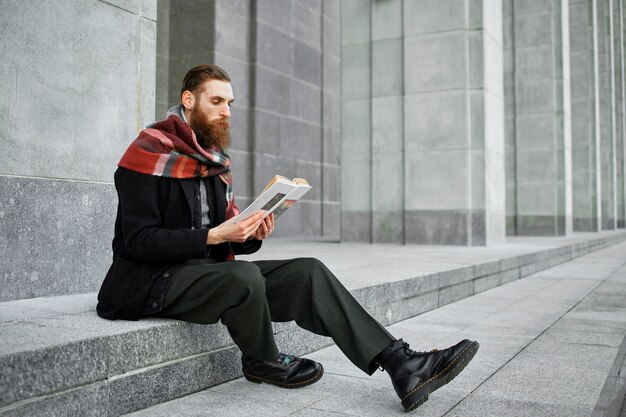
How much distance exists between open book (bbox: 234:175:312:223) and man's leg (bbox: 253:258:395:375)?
40 centimetres

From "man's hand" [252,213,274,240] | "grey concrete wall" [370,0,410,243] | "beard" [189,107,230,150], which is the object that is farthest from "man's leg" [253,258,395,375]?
"grey concrete wall" [370,0,410,243]

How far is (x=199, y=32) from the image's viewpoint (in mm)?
16109

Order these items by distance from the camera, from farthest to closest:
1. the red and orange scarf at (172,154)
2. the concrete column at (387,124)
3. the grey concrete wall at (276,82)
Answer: the grey concrete wall at (276,82), the concrete column at (387,124), the red and orange scarf at (172,154)

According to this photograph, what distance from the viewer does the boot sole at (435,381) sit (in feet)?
10.9

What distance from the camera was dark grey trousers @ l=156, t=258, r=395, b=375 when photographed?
A: 135 inches

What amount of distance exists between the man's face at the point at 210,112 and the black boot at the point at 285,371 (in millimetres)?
1304

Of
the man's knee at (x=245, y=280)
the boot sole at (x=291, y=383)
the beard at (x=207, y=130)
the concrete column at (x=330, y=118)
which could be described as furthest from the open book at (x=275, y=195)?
the concrete column at (x=330, y=118)

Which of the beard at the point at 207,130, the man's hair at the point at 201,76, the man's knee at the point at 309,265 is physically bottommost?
the man's knee at the point at 309,265

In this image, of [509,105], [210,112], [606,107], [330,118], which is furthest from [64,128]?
[606,107]

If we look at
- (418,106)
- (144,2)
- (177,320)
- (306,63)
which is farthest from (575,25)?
(177,320)

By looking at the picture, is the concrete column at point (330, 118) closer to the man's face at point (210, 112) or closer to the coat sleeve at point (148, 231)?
the man's face at point (210, 112)

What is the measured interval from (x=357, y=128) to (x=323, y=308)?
1052 centimetres

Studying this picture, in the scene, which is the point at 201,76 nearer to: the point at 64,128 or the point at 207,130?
the point at 207,130

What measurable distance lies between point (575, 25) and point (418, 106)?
1812cm
